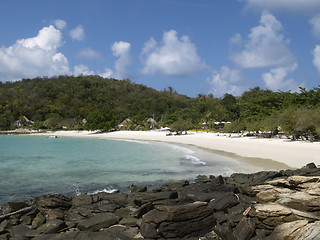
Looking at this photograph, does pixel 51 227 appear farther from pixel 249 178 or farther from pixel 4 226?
pixel 249 178

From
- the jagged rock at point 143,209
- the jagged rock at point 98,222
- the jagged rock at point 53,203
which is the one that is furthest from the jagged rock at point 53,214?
the jagged rock at point 143,209

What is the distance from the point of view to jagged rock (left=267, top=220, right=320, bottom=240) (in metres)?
4.68

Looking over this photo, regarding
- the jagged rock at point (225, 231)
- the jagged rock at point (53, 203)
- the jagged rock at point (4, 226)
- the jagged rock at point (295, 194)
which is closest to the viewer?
the jagged rock at point (225, 231)

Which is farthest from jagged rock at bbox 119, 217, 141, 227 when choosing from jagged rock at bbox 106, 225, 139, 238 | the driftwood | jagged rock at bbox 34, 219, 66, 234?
the driftwood

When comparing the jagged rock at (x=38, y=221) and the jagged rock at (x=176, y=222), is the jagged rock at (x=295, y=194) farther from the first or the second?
the jagged rock at (x=38, y=221)

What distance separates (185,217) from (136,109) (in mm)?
87070

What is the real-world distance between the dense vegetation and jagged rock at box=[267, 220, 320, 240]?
76.8 feet

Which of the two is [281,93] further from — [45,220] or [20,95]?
[20,95]

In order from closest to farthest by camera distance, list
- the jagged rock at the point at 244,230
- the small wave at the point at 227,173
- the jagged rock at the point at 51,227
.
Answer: the jagged rock at the point at 244,230 → the jagged rock at the point at 51,227 → the small wave at the point at 227,173

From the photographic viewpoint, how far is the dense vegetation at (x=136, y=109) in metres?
37.6

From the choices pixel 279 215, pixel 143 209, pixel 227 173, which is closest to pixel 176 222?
pixel 143 209

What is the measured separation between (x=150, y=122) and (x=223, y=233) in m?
67.5

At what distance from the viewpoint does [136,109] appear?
92.4 metres

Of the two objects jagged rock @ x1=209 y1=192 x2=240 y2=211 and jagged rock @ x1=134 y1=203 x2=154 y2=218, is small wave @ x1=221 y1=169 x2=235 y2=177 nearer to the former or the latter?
jagged rock @ x1=209 y1=192 x2=240 y2=211
